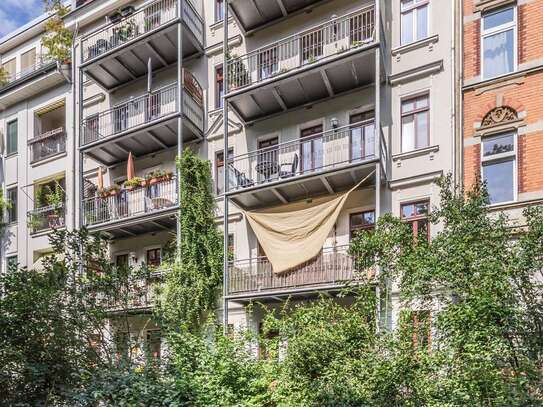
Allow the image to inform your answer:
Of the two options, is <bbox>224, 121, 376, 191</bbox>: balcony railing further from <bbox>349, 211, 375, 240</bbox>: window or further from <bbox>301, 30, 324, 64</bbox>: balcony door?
<bbox>301, 30, 324, 64</bbox>: balcony door

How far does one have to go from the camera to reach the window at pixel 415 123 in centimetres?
1365

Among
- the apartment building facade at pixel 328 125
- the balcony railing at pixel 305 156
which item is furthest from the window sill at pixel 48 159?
the balcony railing at pixel 305 156

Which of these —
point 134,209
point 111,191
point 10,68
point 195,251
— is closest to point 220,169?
point 195,251

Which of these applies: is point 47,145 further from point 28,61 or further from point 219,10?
point 219,10

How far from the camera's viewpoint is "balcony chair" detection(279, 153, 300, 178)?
1472 cm

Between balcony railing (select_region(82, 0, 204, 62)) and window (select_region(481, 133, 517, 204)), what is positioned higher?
balcony railing (select_region(82, 0, 204, 62))

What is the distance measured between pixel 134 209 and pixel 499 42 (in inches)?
494

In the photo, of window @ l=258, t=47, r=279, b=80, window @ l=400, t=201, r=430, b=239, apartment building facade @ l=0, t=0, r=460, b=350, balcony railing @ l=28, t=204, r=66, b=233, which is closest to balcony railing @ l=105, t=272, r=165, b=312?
apartment building facade @ l=0, t=0, r=460, b=350

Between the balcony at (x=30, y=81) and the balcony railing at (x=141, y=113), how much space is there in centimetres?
375

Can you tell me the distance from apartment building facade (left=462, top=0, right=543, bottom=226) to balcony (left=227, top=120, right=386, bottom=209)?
8.36 feet

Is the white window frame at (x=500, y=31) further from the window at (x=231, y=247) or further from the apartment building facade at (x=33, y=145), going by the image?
the apartment building facade at (x=33, y=145)

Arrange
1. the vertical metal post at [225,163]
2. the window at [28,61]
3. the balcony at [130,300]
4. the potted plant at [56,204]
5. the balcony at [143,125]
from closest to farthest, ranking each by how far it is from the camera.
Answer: the balcony at [130,300], the vertical metal post at [225,163], the balcony at [143,125], the potted plant at [56,204], the window at [28,61]

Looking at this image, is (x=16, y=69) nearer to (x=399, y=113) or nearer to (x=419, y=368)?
(x=399, y=113)

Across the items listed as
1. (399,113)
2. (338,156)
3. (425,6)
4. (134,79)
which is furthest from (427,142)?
(134,79)
